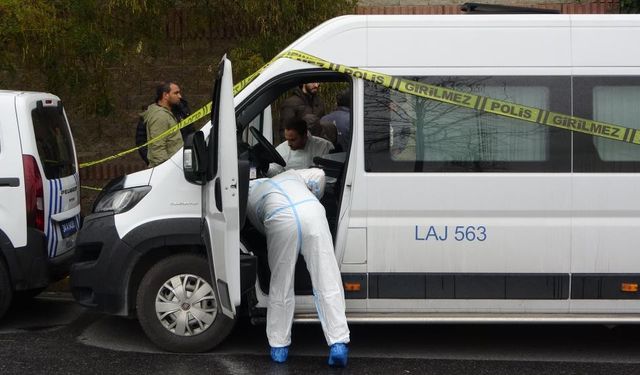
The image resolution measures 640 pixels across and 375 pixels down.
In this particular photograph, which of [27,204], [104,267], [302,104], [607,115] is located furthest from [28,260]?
[607,115]

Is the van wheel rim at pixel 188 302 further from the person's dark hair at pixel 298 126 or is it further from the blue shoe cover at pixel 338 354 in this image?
the person's dark hair at pixel 298 126

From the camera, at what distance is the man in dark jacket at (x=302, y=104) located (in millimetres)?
9461

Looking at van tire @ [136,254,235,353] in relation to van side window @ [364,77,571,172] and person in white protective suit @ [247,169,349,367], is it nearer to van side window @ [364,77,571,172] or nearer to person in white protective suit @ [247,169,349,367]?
person in white protective suit @ [247,169,349,367]

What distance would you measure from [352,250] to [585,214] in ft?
5.25

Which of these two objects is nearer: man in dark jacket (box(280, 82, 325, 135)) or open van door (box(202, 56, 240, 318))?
open van door (box(202, 56, 240, 318))

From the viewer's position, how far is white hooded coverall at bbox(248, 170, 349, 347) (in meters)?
6.72

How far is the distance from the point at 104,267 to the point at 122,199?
19.3 inches

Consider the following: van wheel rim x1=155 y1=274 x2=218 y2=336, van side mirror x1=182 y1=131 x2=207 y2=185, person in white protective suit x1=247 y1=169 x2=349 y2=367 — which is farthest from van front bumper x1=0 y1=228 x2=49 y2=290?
person in white protective suit x1=247 y1=169 x2=349 y2=367

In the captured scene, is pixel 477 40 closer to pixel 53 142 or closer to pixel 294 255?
pixel 294 255

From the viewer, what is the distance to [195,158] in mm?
6672

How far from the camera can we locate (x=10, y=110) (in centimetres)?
773

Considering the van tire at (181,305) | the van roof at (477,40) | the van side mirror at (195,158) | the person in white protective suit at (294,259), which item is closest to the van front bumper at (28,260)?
the van tire at (181,305)

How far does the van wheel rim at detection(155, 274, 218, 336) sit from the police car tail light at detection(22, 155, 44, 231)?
136cm

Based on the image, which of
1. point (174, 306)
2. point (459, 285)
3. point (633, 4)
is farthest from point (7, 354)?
point (633, 4)
